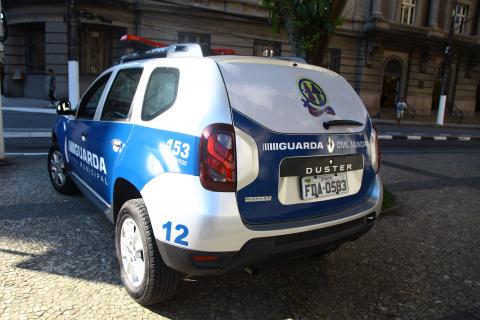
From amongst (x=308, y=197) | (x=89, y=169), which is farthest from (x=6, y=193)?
(x=308, y=197)

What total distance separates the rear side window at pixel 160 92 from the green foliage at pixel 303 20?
2.58 metres

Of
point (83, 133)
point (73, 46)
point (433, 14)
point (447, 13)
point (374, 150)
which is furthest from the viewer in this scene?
point (447, 13)

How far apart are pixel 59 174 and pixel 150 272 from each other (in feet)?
9.61

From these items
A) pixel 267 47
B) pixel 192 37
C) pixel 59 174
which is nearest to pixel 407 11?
pixel 267 47

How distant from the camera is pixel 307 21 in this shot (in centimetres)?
490

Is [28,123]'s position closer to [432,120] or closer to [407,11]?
[432,120]

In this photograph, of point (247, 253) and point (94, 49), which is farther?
point (94, 49)

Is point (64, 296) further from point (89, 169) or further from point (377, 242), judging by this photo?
point (377, 242)

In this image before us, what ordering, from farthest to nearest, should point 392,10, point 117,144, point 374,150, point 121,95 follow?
point 392,10 < point 121,95 < point 374,150 < point 117,144

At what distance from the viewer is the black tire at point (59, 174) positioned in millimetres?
4750

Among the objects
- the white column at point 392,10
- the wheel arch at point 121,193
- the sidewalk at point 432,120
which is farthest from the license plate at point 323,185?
the white column at point 392,10

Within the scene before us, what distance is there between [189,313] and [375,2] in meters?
27.4

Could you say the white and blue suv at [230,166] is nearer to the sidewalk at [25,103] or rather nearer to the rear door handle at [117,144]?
the rear door handle at [117,144]

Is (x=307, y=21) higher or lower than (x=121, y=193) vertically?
higher
